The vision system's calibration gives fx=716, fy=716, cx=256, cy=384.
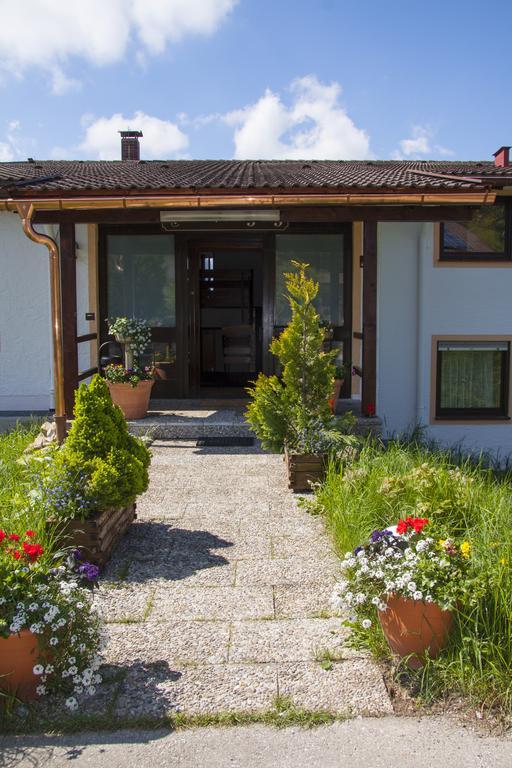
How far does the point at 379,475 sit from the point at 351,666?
7.11 ft

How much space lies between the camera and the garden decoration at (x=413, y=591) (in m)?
3.25

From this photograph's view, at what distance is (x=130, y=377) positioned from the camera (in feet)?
28.4

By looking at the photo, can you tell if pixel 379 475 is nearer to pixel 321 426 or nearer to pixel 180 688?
pixel 321 426

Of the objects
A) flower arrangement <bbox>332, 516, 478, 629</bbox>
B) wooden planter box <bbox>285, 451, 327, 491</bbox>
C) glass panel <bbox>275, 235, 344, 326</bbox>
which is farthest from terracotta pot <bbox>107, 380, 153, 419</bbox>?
flower arrangement <bbox>332, 516, 478, 629</bbox>

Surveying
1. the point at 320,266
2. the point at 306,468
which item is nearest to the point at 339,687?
the point at 306,468

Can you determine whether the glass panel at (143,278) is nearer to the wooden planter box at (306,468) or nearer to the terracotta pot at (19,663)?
the wooden planter box at (306,468)

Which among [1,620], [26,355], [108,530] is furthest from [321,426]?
[26,355]

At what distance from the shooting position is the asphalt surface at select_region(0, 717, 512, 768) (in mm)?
2750

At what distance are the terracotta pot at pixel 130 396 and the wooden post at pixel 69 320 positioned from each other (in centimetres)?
49

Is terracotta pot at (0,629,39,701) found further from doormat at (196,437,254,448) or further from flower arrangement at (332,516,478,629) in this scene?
doormat at (196,437,254,448)

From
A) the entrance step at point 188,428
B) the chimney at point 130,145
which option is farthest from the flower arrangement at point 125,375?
the chimney at point 130,145

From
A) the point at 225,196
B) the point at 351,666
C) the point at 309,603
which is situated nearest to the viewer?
the point at 351,666

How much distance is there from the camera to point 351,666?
339 cm

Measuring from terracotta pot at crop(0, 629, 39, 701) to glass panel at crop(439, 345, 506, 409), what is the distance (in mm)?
7803
